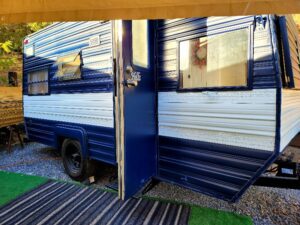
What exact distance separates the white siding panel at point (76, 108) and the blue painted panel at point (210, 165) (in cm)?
85

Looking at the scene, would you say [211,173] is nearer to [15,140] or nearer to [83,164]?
[83,164]

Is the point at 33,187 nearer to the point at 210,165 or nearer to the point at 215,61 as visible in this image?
the point at 210,165

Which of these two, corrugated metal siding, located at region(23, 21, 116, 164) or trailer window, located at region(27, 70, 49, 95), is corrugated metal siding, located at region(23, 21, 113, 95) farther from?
trailer window, located at region(27, 70, 49, 95)

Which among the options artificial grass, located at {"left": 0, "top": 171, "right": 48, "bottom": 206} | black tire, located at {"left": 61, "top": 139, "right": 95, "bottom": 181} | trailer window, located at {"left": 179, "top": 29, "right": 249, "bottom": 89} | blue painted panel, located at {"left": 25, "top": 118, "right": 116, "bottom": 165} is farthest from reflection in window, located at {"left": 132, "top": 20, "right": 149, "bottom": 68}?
artificial grass, located at {"left": 0, "top": 171, "right": 48, "bottom": 206}

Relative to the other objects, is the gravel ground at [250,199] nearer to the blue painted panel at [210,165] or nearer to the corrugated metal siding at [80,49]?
the blue painted panel at [210,165]

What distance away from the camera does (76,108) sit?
12.6 feet

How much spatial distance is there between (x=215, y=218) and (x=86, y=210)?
5.14 feet

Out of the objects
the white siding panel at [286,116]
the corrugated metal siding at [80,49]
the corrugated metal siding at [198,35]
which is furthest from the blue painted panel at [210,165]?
the corrugated metal siding at [80,49]

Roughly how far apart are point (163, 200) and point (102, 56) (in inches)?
82.6

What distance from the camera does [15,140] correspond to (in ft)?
23.8

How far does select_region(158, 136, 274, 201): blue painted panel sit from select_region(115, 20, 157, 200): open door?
23 cm

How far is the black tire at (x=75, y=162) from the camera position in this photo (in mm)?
3783

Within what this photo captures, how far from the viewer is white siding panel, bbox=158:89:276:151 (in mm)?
2311

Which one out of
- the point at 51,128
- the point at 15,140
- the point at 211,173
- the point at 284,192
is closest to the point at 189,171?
the point at 211,173
